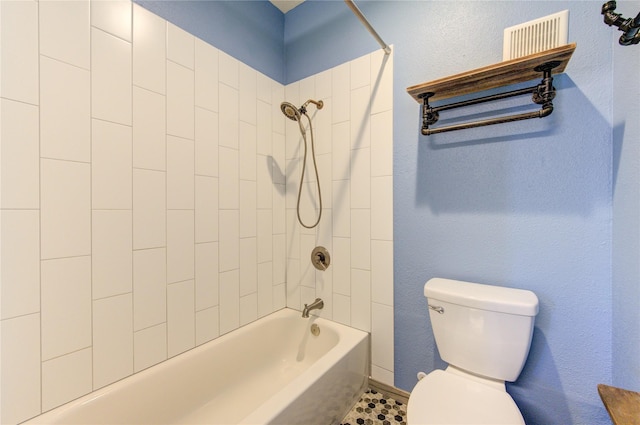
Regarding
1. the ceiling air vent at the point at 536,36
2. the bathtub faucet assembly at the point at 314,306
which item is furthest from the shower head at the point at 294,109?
the bathtub faucet assembly at the point at 314,306

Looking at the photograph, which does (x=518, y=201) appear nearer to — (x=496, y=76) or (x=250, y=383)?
(x=496, y=76)

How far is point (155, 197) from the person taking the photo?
4.01 ft

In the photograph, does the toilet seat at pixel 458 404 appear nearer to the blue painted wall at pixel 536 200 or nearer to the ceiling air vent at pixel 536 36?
the blue painted wall at pixel 536 200

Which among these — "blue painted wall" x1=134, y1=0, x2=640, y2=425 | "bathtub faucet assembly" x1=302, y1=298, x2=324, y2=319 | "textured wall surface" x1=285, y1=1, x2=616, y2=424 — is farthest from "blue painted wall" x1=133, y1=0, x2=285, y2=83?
"bathtub faucet assembly" x1=302, y1=298, x2=324, y2=319

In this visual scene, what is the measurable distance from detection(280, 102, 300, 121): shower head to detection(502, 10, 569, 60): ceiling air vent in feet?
3.48

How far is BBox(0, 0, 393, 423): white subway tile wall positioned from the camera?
0.91 m

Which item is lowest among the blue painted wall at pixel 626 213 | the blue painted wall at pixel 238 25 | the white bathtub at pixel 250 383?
the white bathtub at pixel 250 383

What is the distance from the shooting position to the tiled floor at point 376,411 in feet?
4.32

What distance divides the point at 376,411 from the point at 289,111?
177 cm

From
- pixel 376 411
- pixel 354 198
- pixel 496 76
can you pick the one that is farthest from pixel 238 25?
pixel 376 411

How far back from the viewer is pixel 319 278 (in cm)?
173

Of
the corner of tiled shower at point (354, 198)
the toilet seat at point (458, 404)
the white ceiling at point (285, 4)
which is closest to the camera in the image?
the toilet seat at point (458, 404)

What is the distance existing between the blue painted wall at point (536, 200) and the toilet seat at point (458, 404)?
26 centimetres

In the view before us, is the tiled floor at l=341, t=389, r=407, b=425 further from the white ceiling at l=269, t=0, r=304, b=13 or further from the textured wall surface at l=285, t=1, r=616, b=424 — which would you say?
the white ceiling at l=269, t=0, r=304, b=13
